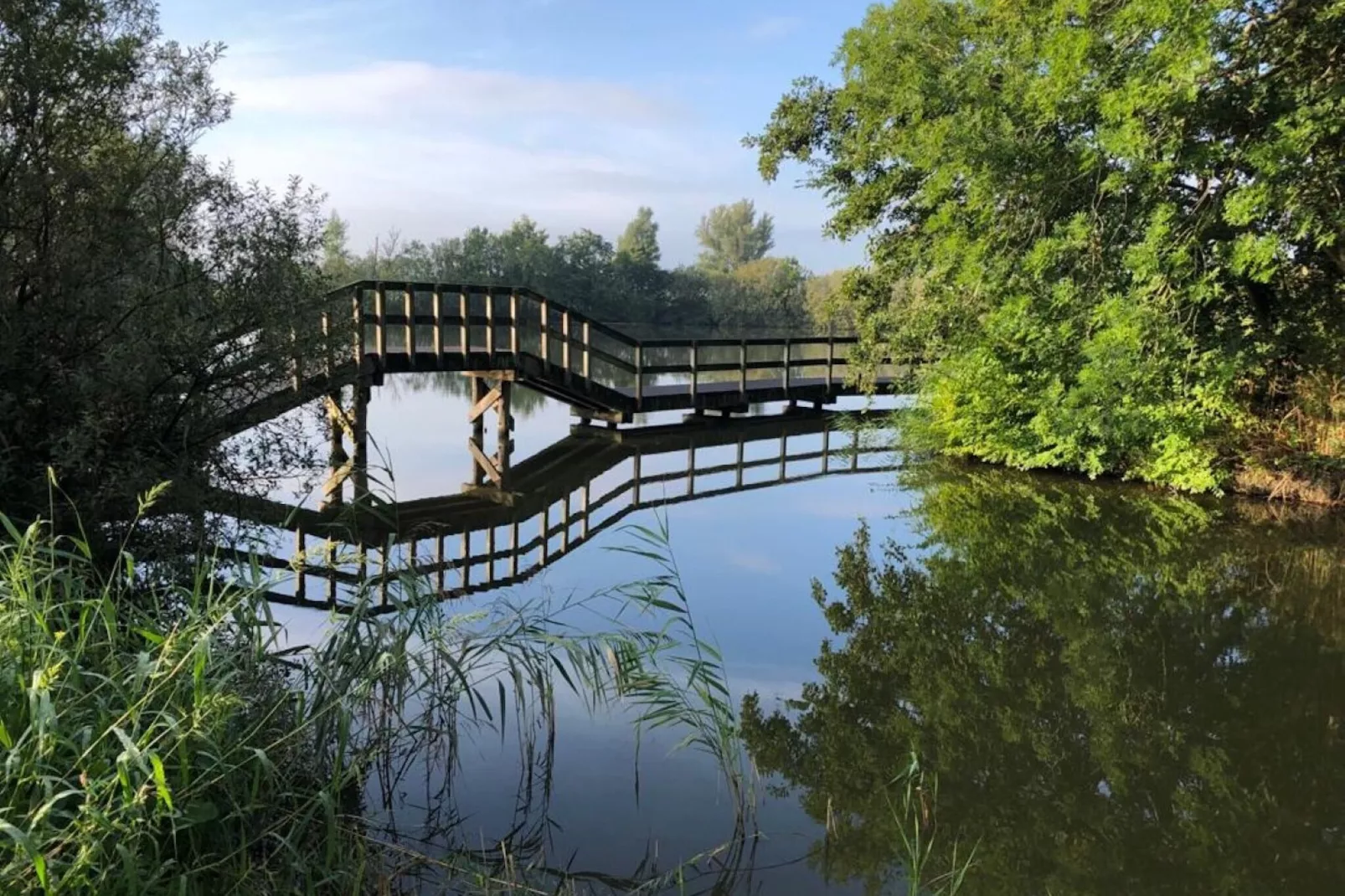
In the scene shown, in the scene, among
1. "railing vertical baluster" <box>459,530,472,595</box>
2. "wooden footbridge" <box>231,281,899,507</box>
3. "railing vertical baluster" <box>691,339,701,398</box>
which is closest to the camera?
"wooden footbridge" <box>231,281,899,507</box>

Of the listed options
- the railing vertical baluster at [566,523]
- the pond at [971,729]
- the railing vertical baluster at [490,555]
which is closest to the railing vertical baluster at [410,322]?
the railing vertical baluster at [566,523]

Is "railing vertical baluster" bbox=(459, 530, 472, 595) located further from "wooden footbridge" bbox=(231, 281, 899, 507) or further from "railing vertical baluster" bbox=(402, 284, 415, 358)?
"railing vertical baluster" bbox=(402, 284, 415, 358)

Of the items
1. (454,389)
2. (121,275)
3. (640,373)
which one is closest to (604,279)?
(454,389)

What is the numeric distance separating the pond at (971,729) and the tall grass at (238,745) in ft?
0.40

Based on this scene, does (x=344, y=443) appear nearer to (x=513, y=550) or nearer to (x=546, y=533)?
(x=546, y=533)

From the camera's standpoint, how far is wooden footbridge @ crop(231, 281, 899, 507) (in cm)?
626

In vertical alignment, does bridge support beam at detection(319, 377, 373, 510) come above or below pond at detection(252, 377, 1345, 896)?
above

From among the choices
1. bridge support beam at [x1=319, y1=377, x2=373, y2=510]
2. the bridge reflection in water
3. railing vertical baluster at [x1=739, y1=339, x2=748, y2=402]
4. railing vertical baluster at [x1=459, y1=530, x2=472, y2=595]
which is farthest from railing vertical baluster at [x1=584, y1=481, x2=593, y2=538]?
railing vertical baluster at [x1=739, y1=339, x2=748, y2=402]

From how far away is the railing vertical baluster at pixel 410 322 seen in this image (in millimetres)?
10781

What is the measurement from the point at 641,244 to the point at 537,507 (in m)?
38.7

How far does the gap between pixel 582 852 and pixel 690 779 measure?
0.71 meters

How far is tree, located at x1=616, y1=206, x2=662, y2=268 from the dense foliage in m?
31.6

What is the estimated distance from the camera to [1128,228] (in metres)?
8.60

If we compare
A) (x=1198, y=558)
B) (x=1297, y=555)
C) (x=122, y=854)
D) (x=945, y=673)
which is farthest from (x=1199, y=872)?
(x=1297, y=555)
